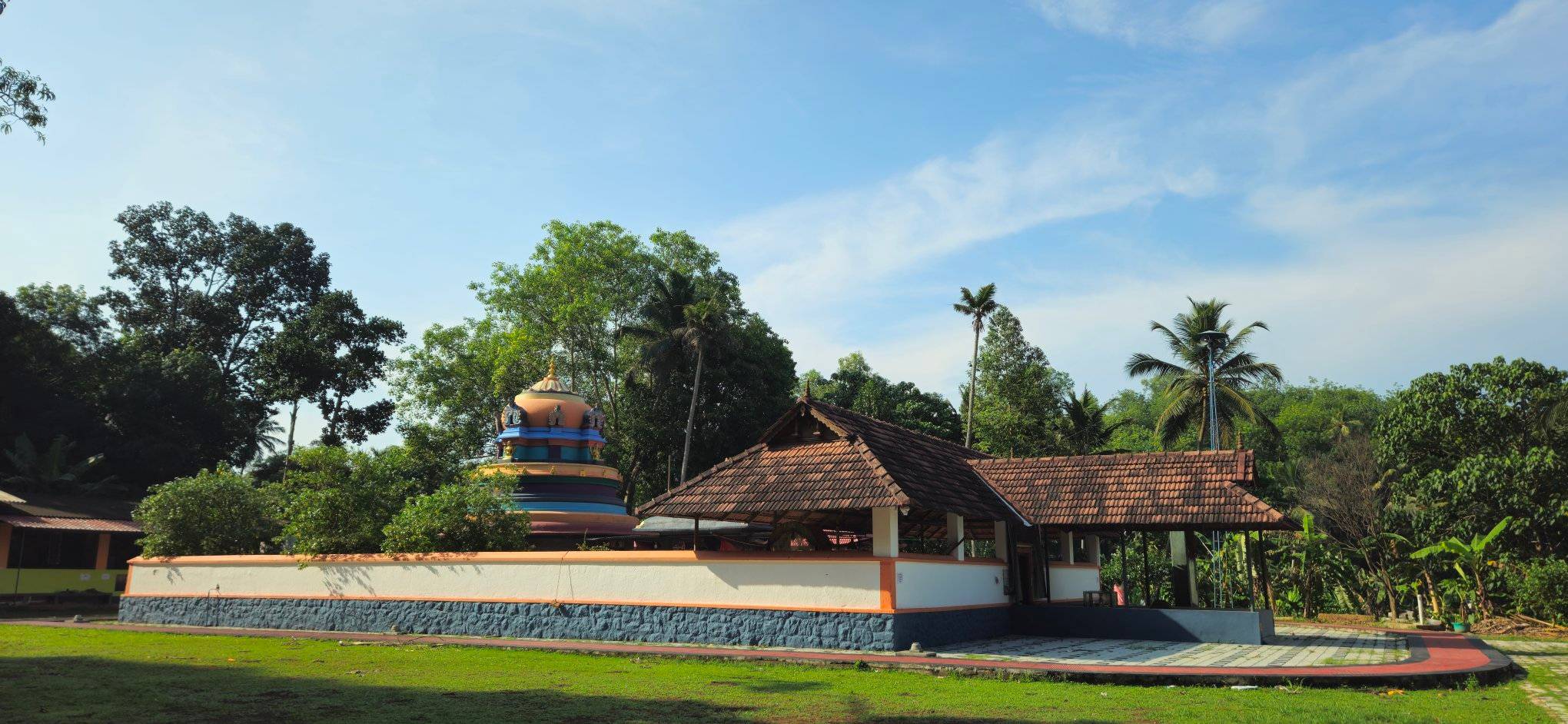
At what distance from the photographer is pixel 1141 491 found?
17172 millimetres

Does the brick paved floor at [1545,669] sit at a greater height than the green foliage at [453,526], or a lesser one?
lesser

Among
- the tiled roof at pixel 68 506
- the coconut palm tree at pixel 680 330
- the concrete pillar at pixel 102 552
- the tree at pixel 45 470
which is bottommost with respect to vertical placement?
the concrete pillar at pixel 102 552

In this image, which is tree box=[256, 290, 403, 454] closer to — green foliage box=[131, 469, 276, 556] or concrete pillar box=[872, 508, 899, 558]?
green foliage box=[131, 469, 276, 556]

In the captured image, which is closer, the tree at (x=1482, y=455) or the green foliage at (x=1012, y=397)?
the tree at (x=1482, y=455)

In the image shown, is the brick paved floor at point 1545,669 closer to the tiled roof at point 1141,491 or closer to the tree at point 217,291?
the tiled roof at point 1141,491

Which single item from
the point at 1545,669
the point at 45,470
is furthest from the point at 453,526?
the point at 45,470

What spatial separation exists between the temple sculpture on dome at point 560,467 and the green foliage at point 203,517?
17.5 feet

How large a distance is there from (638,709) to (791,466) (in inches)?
306

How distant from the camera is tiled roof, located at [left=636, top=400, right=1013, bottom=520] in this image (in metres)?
14.7

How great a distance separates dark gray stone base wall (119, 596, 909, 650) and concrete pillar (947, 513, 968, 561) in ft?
3.30

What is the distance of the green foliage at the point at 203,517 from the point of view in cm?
2184

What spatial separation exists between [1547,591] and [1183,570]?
31.6ft

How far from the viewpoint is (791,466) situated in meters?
16.1

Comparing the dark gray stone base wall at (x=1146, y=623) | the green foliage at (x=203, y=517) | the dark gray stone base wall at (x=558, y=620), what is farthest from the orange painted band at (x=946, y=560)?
the green foliage at (x=203, y=517)
